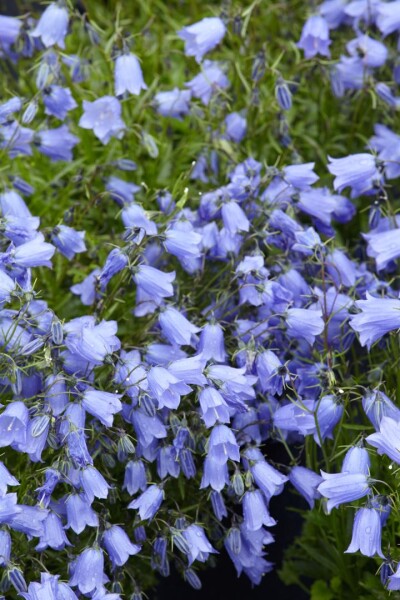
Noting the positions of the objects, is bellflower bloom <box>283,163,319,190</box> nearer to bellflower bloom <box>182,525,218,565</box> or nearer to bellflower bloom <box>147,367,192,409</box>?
bellflower bloom <box>147,367,192,409</box>

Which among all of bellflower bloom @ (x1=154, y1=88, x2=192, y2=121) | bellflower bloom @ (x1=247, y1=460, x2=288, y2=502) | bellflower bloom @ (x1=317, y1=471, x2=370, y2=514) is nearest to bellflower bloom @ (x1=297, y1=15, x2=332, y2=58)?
bellflower bloom @ (x1=154, y1=88, x2=192, y2=121)

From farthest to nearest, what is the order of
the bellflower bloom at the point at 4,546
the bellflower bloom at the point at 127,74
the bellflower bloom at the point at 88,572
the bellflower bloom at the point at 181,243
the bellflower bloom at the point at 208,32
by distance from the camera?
1. the bellflower bloom at the point at 208,32
2. the bellflower bloom at the point at 127,74
3. the bellflower bloom at the point at 181,243
4. the bellflower bloom at the point at 88,572
5. the bellflower bloom at the point at 4,546

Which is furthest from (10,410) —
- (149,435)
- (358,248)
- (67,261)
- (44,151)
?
(358,248)

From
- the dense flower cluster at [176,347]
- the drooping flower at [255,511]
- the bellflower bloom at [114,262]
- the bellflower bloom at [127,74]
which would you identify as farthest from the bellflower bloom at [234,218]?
the drooping flower at [255,511]

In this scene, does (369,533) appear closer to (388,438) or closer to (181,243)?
(388,438)

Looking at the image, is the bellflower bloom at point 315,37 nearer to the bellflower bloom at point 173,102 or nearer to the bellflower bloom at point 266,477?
the bellflower bloom at point 173,102

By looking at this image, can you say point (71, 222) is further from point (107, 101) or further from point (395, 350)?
point (395, 350)
